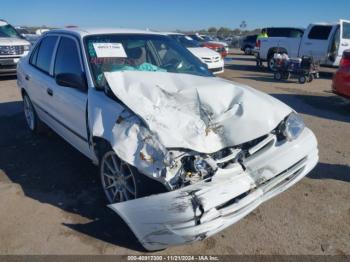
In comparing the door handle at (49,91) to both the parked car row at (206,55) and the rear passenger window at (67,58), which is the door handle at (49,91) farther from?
the parked car row at (206,55)

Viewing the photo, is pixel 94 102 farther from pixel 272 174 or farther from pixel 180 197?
pixel 272 174

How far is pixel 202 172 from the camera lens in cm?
263

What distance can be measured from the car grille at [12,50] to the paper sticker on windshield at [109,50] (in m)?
8.93

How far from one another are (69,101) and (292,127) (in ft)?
7.94

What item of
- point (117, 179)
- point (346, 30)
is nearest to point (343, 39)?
point (346, 30)

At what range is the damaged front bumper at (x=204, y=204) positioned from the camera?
2449 millimetres

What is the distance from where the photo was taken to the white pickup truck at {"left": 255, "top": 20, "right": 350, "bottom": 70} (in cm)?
1302

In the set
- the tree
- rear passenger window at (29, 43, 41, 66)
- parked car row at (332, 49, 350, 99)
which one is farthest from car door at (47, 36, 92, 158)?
the tree

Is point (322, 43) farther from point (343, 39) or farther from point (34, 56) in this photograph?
point (34, 56)

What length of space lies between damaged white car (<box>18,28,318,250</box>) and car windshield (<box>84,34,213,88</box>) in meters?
0.01

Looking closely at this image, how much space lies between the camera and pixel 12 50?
11.5 meters

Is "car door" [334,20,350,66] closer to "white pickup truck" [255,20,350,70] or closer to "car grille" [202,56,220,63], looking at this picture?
"white pickup truck" [255,20,350,70]

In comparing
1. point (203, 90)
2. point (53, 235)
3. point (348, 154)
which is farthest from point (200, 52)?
point (53, 235)

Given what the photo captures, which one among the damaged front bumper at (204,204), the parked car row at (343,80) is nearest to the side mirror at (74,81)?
the damaged front bumper at (204,204)
